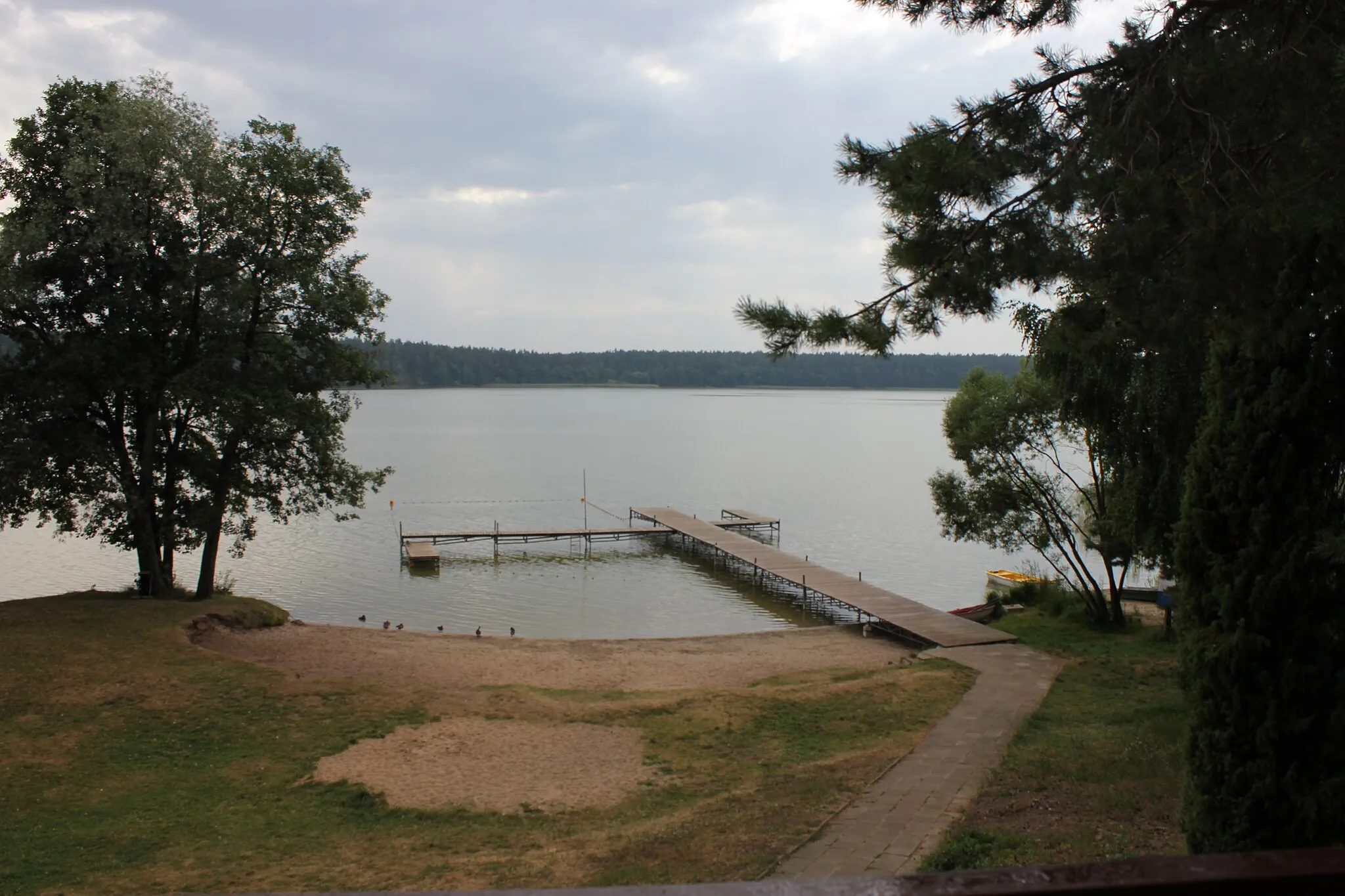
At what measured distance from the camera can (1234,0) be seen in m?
6.94

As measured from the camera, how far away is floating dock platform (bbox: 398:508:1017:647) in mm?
24422

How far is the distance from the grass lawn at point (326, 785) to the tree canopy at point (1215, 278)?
4.27m

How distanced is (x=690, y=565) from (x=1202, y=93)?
110 ft

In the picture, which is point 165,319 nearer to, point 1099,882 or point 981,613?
point 981,613

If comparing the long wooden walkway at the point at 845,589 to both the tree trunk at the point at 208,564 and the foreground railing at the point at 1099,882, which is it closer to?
the tree trunk at the point at 208,564

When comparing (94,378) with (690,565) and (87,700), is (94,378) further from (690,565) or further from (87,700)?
(690,565)

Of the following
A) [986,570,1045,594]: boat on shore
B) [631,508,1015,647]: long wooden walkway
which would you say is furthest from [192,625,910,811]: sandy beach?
[986,570,1045,594]: boat on shore

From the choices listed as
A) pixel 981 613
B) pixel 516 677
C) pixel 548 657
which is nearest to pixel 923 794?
pixel 516 677

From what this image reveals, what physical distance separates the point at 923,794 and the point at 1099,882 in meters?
9.29

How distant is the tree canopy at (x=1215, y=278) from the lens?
20.1 feet

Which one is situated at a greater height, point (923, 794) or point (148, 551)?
point (148, 551)

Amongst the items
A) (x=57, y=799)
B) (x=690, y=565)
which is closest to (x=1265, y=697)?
(x=57, y=799)

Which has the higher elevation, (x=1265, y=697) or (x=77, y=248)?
(x=77, y=248)

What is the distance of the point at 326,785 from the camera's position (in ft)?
38.7
